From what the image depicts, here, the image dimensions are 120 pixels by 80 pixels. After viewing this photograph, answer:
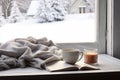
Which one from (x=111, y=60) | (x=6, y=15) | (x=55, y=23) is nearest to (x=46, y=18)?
(x=55, y=23)

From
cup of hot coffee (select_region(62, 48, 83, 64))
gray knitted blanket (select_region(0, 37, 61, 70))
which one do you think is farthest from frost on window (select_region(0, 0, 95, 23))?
cup of hot coffee (select_region(62, 48, 83, 64))

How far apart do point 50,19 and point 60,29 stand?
10cm

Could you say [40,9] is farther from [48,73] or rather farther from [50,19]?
[48,73]

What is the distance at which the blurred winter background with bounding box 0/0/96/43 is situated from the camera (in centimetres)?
175

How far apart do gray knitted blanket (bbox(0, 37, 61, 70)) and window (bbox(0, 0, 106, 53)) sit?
0.17 m

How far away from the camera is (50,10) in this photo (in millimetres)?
1780

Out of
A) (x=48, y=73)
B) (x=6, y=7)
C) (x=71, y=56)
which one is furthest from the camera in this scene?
(x=6, y=7)

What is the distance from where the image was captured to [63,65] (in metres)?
1.42

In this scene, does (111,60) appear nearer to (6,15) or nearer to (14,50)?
(14,50)

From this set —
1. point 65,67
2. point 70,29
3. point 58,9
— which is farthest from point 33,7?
point 65,67

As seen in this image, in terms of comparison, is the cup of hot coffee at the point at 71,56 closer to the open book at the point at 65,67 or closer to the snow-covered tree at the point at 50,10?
the open book at the point at 65,67

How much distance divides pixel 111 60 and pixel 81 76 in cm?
36

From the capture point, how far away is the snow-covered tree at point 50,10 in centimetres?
177

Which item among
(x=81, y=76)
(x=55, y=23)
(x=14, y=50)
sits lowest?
(x=81, y=76)
